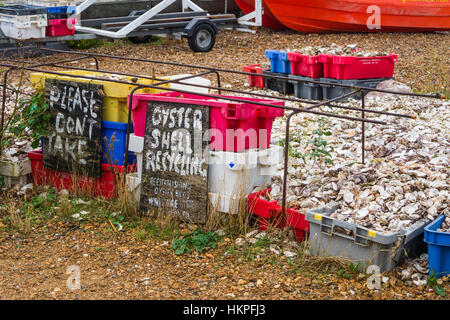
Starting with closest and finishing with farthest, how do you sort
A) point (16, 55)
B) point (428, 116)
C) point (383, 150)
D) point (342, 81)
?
point (383, 150)
point (428, 116)
point (342, 81)
point (16, 55)

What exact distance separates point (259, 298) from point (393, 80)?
7.02m

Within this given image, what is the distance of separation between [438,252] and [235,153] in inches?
73.5

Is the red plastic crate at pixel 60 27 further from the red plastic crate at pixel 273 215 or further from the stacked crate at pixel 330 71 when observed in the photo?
the red plastic crate at pixel 273 215

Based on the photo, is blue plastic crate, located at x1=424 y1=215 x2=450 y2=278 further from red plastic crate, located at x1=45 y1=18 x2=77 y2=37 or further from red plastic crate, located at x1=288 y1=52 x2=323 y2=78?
red plastic crate, located at x1=45 y1=18 x2=77 y2=37

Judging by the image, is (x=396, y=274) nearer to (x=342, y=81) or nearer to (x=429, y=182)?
(x=429, y=182)

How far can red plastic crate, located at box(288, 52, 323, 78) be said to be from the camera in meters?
10.2

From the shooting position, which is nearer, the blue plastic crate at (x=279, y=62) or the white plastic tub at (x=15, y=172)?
the white plastic tub at (x=15, y=172)

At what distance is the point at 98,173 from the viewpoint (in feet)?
20.6

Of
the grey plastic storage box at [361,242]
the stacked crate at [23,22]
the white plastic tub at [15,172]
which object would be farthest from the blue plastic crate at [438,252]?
the stacked crate at [23,22]

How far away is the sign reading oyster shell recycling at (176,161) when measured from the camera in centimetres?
562

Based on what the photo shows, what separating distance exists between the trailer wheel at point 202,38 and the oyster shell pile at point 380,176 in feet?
20.8

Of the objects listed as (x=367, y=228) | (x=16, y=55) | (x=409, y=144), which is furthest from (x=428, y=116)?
(x=16, y=55)

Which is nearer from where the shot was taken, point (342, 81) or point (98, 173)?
point (98, 173)

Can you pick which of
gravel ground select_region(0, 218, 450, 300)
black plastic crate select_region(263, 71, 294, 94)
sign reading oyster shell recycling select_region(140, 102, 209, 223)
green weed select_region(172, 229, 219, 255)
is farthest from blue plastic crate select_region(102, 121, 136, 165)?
black plastic crate select_region(263, 71, 294, 94)
